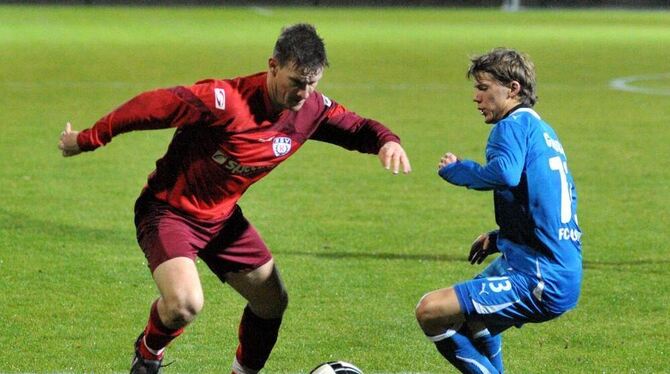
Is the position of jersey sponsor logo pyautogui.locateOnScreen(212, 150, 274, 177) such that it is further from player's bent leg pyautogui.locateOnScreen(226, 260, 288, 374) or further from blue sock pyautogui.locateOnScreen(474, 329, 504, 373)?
blue sock pyautogui.locateOnScreen(474, 329, 504, 373)

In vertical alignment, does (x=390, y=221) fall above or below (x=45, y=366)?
below

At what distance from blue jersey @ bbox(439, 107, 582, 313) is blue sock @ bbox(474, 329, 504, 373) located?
46cm

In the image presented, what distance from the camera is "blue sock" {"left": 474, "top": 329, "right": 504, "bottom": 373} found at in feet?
22.0

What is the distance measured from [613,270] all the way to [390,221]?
2.57 metres

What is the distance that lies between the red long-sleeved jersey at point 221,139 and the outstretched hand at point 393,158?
14 cm

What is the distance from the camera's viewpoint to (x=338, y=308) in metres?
9.14

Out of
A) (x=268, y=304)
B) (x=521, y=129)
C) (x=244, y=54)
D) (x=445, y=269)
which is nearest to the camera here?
(x=521, y=129)

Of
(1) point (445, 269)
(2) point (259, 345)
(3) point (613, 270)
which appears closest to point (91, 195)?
(1) point (445, 269)

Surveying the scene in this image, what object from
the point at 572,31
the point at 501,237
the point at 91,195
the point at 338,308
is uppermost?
the point at 501,237

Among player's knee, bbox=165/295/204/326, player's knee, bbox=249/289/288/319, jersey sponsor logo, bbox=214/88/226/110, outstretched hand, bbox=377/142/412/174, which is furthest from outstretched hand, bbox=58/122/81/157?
outstretched hand, bbox=377/142/412/174

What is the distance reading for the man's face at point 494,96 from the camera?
6453 mm

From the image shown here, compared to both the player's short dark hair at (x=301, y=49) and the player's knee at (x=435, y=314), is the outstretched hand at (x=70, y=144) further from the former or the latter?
the player's knee at (x=435, y=314)

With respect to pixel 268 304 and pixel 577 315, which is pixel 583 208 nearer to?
pixel 577 315

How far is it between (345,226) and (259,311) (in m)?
5.04
